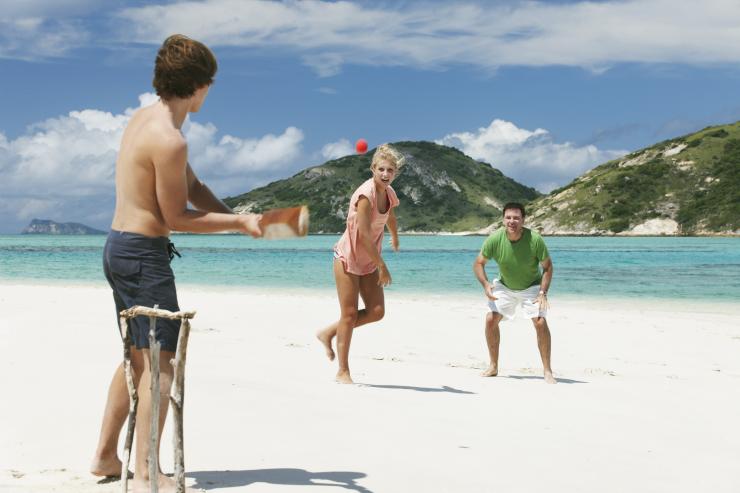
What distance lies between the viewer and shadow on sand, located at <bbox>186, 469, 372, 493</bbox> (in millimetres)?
3943

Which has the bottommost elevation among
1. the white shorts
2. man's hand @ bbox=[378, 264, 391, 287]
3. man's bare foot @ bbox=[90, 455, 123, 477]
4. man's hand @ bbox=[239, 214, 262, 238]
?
man's bare foot @ bbox=[90, 455, 123, 477]

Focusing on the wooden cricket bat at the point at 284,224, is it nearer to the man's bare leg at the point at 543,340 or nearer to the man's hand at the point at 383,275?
the man's hand at the point at 383,275

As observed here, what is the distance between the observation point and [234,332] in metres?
10.5

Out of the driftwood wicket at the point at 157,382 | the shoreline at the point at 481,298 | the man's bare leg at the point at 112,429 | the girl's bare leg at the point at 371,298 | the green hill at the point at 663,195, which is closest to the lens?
the driftwood wicket at the point at 157,382

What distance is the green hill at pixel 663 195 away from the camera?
112625 millimetres

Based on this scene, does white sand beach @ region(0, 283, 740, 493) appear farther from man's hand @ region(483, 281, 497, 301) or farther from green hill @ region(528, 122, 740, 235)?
green hill @ region(528, 122, 740, 235)

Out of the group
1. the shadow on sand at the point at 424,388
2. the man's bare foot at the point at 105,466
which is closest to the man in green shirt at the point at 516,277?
the shadow on sand at the point at 424,388

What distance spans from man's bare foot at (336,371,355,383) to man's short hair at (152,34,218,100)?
3.86m

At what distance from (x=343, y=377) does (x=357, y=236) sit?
48.9 inches

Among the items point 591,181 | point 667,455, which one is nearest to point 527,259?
point 667,455

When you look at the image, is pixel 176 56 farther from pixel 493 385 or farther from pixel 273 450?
pixel 493 385

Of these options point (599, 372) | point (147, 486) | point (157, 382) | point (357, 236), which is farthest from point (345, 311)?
point (157, 382)

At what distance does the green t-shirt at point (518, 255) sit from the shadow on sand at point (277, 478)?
397 centimetres

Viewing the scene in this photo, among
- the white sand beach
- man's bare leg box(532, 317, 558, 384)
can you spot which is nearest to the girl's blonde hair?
the white sand beach
